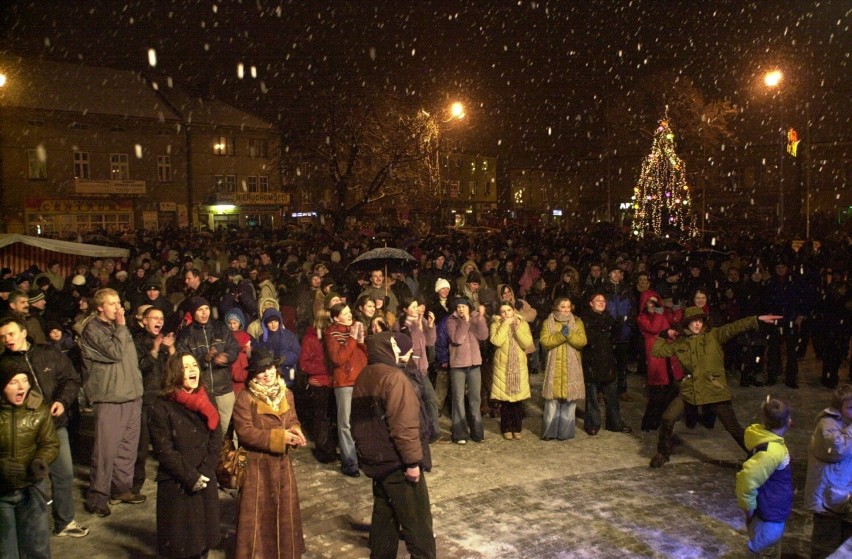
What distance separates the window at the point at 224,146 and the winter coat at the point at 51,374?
4402 cm

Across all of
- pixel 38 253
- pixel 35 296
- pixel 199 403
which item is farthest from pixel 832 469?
pixel 38 253

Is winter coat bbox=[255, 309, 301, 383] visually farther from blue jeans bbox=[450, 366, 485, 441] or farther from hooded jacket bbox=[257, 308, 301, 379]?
blue jeans bbox=[450, 366, 485, 441]

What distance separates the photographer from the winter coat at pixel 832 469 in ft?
15.9

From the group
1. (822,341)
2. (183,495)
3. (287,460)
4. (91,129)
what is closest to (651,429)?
(822,341)

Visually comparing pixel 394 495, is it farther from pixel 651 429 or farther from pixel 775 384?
pixel 775 384

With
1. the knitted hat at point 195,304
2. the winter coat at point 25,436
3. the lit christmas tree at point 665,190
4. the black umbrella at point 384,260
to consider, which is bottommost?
the winter coat at point 25,436

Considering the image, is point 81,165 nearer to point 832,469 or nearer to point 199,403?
point 199,403

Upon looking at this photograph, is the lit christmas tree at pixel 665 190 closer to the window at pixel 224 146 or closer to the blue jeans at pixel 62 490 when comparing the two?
the blue jeans at pixel 62 490

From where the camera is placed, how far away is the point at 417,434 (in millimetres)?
4941

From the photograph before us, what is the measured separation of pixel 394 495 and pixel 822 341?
27.2 feet

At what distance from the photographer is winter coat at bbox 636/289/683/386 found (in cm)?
834

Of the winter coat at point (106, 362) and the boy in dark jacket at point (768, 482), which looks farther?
the winter coat at point (106, 362)

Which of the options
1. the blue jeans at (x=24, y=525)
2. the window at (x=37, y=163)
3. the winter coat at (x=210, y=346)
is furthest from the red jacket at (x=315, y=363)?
the window at (x=37, y=163)

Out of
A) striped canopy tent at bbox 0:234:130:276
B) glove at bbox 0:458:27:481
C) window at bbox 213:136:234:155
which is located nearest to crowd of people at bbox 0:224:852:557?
glove at bbox 0:458:27:481
